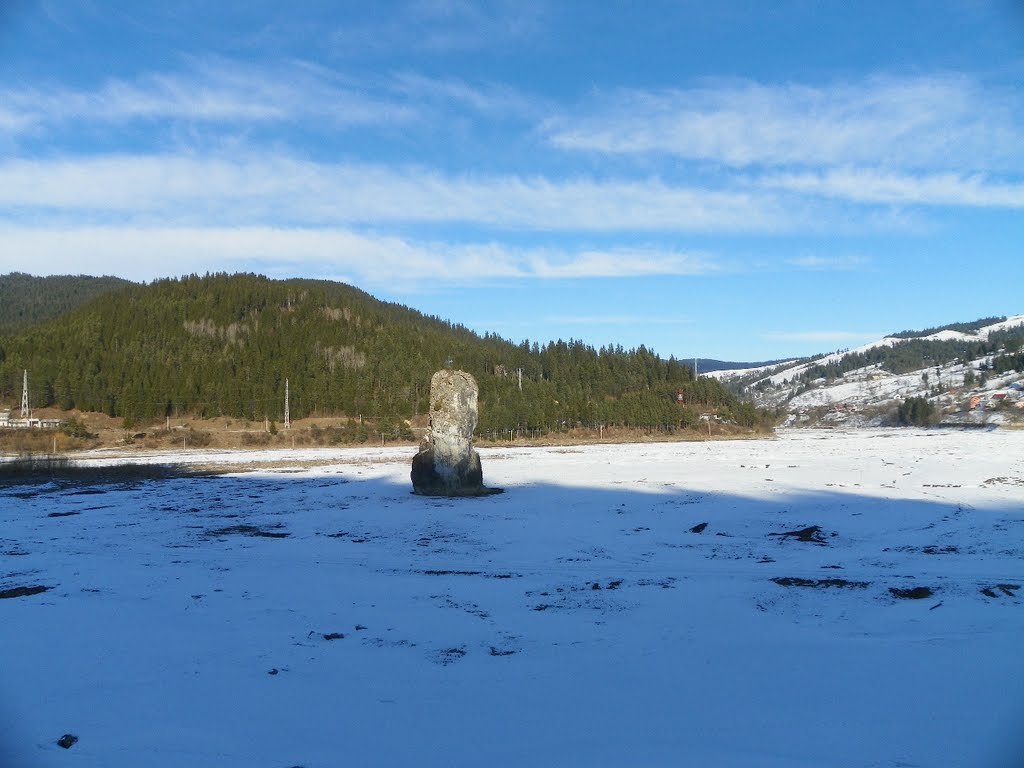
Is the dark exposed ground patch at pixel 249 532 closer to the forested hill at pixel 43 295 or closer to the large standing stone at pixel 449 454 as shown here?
the large standing stone at pixel 449 454

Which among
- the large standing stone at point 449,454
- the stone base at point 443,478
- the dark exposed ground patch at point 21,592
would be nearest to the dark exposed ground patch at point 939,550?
the stone base at point 443,478

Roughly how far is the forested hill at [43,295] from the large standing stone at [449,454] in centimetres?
14302

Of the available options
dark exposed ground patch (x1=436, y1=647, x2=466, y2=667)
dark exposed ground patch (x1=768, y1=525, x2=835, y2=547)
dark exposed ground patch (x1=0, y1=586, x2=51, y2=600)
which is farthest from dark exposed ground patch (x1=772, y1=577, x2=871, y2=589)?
dark exposed ground patch (x1=0, y1=586, x2=51, y2=600)

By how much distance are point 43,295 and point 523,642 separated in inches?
8113

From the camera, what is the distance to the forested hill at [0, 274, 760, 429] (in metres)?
89.2

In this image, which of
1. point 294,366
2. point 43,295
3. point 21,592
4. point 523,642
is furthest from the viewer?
point 43,295

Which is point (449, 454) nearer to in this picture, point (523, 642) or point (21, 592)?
point (21, 592)

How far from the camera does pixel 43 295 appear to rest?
175875 mm

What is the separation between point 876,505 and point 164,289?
142 meters

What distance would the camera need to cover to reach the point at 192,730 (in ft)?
19.0

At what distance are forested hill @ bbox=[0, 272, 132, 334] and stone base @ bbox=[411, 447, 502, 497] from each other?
143 metres

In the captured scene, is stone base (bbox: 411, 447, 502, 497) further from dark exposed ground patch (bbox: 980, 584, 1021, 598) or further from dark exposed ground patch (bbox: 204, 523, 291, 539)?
dark exposed ground patch (bbox: 980, 584, 1021, 598)

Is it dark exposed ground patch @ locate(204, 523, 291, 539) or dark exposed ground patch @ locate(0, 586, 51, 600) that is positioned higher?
dark exposed ground patch @ locate(0, 586, 51, 600)

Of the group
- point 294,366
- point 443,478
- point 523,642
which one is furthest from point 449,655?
point 294,366
